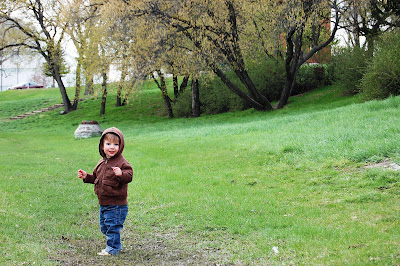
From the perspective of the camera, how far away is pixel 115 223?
18.1 ft

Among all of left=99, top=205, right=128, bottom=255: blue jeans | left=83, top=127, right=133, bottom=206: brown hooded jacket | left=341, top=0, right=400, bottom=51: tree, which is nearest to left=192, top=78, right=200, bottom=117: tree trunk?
left=341, top=0, right=400, bottom=51: tree

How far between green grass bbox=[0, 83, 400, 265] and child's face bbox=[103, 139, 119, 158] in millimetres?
1356

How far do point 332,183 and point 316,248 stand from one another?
3625 mm

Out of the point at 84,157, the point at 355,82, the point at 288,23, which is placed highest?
the point at 288,23

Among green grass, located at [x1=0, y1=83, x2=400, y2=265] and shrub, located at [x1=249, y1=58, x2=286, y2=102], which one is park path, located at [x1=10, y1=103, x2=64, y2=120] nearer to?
shrub, located at [x1=249, y1=58, x2=286, y2=102]

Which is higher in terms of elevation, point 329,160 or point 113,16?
point 113,16

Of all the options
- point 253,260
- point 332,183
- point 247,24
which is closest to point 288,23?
point 247,24

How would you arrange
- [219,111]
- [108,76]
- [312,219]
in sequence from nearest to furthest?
1. [312,219]
2. [108,76]
3. [219,111]

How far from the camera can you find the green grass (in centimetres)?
540

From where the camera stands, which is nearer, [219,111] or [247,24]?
[247,24]

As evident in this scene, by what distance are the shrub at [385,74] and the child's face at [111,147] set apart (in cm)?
1661

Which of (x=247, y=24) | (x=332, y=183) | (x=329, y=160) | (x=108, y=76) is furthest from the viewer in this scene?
(x=108, y=76)

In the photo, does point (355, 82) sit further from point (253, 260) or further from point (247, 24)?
point (253, 260)

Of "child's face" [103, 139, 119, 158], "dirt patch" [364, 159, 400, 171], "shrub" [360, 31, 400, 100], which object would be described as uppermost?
"shrub" [360, 31, 400, 100]
